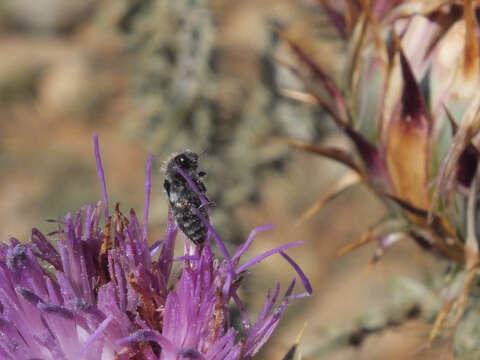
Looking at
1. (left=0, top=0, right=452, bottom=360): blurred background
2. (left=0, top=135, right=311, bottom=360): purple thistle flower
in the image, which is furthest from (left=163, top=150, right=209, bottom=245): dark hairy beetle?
A: (left=0, top=0, right=452, bottom=360): blurred background

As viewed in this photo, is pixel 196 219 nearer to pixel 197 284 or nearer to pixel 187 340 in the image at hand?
pixel 197 284

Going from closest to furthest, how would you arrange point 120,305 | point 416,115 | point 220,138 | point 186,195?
point 120,305 → point 186,195 → point 416,115 → point 220,138

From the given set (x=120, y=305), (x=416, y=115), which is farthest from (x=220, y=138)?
(x=120, y=305)

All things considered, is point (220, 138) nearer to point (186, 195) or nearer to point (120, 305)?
point (186, 195)

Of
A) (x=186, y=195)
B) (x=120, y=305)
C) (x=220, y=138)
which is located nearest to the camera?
(x=120, y=305)

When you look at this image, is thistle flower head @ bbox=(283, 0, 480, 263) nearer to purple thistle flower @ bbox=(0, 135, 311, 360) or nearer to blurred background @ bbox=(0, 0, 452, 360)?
blurred background @ bbox=(0, 0, 452, 360)

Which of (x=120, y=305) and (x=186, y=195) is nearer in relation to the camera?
(x=120, y=305)

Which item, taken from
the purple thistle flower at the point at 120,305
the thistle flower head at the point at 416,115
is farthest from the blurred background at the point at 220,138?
the purple thistle flower at the point at 120,305
